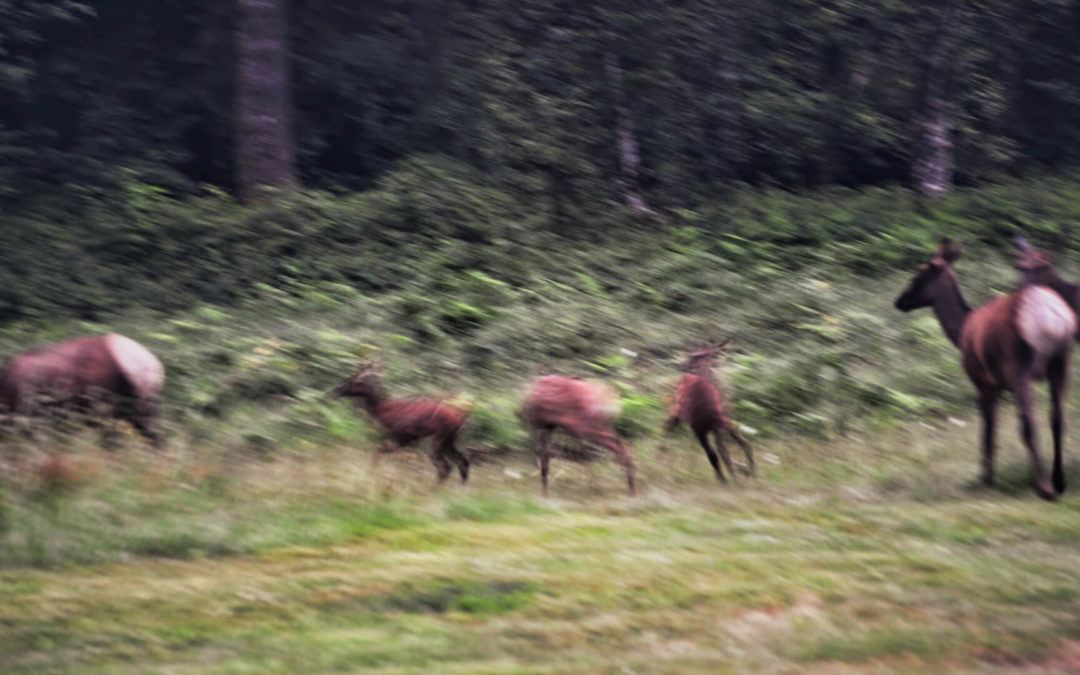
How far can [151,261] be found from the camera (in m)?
19.1

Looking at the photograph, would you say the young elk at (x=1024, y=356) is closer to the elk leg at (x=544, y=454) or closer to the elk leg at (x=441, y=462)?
the elk leg at (x=544, y=454)

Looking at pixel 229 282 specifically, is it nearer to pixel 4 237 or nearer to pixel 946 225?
pixel 4 237

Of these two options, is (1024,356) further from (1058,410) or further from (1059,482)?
(1059,482)

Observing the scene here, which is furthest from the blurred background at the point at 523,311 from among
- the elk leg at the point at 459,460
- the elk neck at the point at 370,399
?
the elk neck at the point at 370,399

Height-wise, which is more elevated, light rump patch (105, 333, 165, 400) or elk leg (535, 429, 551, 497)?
elk leg (535, 429, 551, 497)

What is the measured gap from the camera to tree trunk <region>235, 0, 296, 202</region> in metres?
20.5

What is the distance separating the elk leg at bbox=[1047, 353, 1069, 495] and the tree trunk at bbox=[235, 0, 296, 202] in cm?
1467

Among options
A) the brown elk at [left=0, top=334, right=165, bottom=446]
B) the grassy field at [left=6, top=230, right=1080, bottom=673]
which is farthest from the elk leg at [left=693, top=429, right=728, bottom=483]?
the brown elk at [left=0, top=334, right=165, bottom=446]

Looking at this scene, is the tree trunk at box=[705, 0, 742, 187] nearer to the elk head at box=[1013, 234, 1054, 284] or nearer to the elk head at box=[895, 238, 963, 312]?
the elk head at box=[895, 238, 963, 312]

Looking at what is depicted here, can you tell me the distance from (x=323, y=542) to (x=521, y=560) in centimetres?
128

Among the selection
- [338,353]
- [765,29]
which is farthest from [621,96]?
[338,353]

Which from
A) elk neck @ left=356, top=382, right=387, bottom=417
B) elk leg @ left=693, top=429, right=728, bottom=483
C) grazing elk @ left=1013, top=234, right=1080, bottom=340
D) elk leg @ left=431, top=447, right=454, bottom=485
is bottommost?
elk leg @ left=431, top=447, right=454, bottom=485

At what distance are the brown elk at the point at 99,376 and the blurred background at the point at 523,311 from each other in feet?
2.50

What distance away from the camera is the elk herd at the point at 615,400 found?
28.1ft
